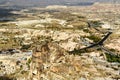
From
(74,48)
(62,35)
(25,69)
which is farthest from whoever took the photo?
(62,35)

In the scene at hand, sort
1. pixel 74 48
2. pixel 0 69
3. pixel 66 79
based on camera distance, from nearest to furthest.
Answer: pixel 66 79
pixel 0 69
pixel 74 48

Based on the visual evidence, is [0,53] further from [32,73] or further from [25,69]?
[32,73]

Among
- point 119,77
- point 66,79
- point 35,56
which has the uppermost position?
point 35,56

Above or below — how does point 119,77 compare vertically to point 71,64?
below

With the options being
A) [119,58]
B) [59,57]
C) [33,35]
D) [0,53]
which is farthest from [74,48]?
[59,57]

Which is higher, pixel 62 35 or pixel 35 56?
pixel 35 56

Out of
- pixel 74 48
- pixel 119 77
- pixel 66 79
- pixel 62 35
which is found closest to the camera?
pixel 66 79

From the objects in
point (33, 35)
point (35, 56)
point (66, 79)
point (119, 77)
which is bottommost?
point (33, 35)

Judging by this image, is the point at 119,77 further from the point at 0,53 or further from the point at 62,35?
the point at 62,35

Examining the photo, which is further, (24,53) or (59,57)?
(24,53)

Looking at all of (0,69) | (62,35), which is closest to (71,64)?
(0,69)
